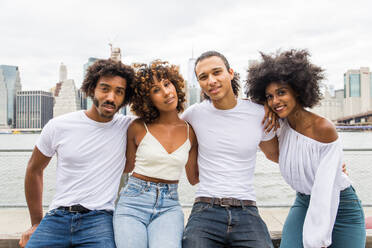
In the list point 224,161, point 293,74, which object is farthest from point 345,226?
point 293,74

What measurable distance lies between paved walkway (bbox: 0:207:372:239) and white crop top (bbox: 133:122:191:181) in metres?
1.43

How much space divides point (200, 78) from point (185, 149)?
68 centimetres

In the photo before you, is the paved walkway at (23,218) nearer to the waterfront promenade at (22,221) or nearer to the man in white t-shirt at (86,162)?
the waterfront promenade at (22,221)

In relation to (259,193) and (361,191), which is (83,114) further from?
(361,191)

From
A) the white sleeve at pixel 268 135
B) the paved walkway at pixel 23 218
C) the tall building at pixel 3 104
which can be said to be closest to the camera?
the white sleeve at pixel 268 135

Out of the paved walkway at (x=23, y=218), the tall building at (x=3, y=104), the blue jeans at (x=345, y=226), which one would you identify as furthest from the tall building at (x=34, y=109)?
the blue jeans at (x=345, y=226)

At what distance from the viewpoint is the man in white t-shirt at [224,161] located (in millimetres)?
2270

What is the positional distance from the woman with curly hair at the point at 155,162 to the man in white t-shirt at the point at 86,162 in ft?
0.43

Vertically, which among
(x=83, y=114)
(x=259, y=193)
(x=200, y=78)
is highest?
(x=200, y=78)

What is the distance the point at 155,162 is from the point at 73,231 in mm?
819

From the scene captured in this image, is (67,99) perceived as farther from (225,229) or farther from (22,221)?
(225,229)

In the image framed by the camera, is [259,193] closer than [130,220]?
No

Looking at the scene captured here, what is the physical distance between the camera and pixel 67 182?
2.44m

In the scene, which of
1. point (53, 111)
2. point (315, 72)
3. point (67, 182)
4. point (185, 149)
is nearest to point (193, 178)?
point (185, 149)
